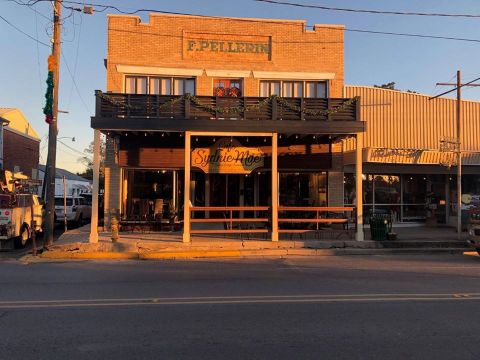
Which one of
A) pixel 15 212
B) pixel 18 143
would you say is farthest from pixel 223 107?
pixel 18 143

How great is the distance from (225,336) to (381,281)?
510cm

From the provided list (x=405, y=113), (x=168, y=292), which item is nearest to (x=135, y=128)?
(x=168, y=292)

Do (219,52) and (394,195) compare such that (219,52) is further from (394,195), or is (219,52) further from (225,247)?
(394,195)

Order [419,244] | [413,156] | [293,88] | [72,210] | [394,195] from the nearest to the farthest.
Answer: [419,244], [293,88], [413,156], [394,195], [72,210]

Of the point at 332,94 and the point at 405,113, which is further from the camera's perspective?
the point at 405,113

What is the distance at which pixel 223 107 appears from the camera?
17.0 meters

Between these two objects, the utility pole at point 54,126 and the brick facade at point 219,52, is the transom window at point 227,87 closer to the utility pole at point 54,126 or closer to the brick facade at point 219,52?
the brick facade at point 219,52

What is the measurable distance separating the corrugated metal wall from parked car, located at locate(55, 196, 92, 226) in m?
15.3

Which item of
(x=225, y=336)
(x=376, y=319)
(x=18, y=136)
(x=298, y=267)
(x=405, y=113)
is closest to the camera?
(x=225, y=336)

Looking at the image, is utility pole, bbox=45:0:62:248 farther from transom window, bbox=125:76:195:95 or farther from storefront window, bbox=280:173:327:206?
storefront window, bbox=280:173:327:206

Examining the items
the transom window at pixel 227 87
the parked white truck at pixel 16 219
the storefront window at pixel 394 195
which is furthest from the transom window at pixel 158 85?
the storefront window at pixel 394 195

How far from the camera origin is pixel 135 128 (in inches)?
643

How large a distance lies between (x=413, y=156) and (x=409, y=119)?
7.04ft

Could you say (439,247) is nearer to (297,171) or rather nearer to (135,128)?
(297,171)
